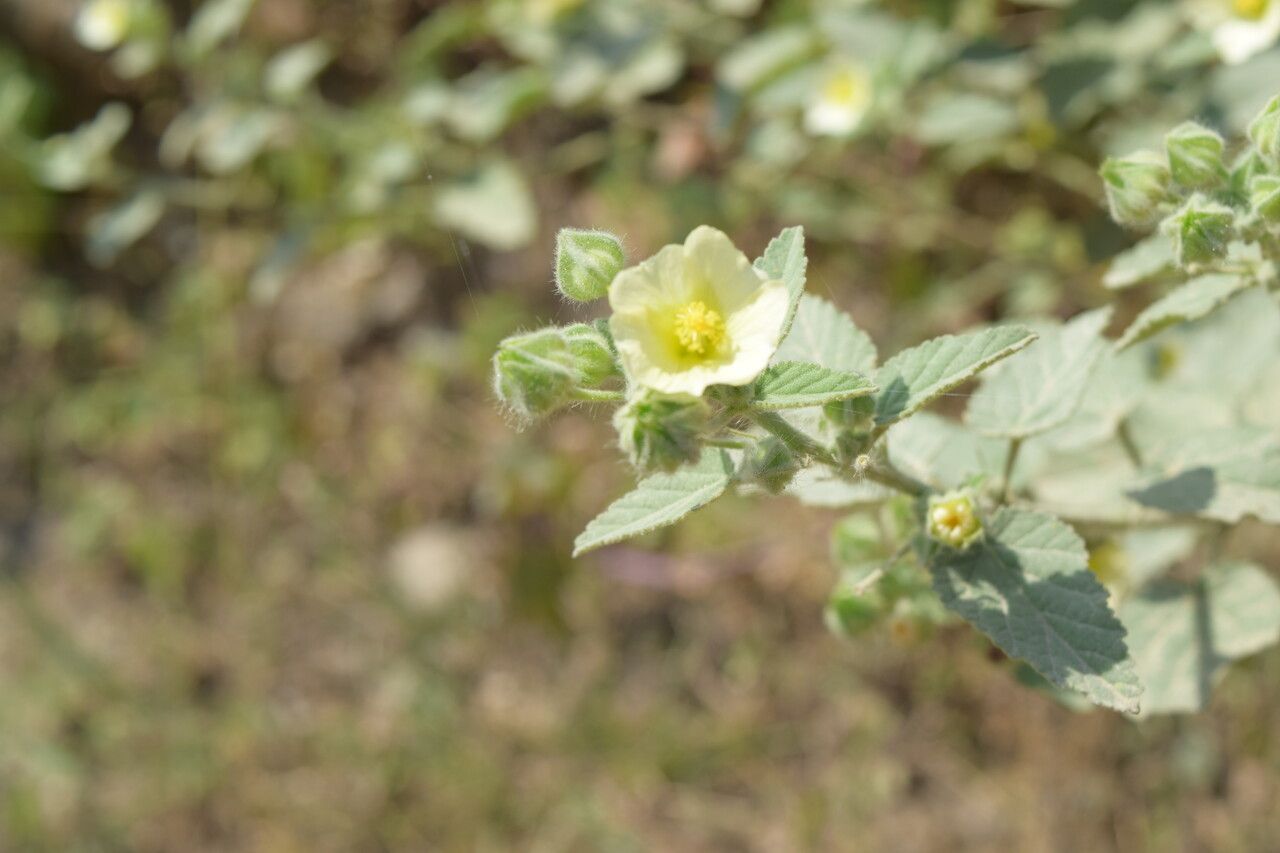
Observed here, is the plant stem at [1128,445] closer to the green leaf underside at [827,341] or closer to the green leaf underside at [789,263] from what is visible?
the green leaf underside at [827,341]

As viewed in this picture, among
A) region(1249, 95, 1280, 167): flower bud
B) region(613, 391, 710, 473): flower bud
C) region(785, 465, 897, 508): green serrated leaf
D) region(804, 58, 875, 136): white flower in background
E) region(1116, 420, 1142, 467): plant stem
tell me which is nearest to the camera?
region(613, 391, 710, 473): flower bud

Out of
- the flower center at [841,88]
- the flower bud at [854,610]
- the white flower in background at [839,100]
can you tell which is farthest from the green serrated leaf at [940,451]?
the flower center at [841,88]

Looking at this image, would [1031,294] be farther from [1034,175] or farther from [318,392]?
[318,392]

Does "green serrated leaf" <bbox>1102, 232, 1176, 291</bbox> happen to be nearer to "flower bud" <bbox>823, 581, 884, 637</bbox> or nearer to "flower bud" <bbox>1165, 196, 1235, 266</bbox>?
"flower bud" <bbox>1165, 196, 1235, 266</bbox>

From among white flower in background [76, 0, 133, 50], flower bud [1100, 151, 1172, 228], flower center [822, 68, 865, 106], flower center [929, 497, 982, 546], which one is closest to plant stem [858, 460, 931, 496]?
flower center [929, 497, 982, 546]

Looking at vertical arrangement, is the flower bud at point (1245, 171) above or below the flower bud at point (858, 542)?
above

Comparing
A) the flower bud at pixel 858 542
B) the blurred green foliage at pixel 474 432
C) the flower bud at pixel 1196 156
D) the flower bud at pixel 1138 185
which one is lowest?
the blurred green foliage at pixel 474 432

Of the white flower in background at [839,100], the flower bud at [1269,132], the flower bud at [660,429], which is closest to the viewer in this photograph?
the flower bud at [660,429]
